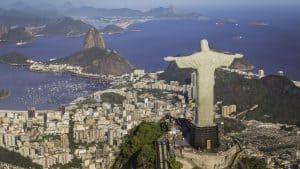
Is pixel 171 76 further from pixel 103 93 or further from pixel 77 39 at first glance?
pixel 77 39

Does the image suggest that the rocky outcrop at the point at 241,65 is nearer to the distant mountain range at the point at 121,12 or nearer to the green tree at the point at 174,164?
the green tree at the point at 174,164

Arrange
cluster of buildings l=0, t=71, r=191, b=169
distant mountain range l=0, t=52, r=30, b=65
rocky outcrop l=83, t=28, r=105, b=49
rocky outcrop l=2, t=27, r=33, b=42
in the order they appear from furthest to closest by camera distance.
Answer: rocky outcrop l=2, t=27, r=33, b=42, rocky outcrop l=83, t=28, r=105, b=49, distant mountain range l=0, t=52, r=30, b=65, cluster of buildings l=0, t=71, r=191, b=169

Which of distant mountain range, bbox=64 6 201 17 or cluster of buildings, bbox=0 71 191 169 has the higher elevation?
cluster of buildings, bbox=0 71 191 169

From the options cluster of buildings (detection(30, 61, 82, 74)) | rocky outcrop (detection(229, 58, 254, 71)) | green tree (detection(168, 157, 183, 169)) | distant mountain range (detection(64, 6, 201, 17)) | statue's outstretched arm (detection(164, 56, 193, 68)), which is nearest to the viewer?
green tree (detection(168, 157, 183, 169))

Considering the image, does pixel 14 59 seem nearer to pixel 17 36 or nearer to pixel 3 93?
pixel 3 93

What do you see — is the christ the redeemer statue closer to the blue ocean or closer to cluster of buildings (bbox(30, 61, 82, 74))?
the blue ocean

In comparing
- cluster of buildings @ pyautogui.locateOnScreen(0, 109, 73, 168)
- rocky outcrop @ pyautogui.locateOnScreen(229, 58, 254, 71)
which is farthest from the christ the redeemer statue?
rocky outcrop @ pyautogui.locateOnScreen(229, 58, 254, 71)
